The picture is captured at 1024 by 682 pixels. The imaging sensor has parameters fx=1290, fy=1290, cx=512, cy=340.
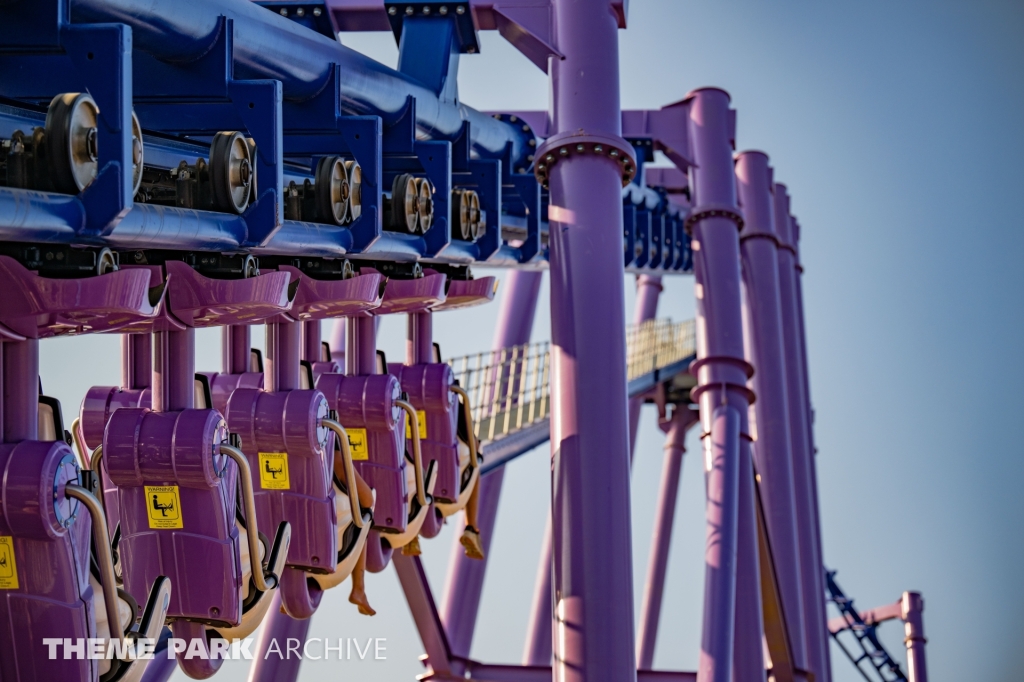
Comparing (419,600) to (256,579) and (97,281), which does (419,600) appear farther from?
(97,281)

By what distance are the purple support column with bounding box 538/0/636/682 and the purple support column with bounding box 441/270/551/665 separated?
11.1ft

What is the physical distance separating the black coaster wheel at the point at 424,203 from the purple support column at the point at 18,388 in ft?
6.88

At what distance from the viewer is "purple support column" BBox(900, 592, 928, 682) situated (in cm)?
1677

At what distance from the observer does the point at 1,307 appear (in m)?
2.90

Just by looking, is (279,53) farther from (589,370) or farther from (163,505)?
(589,370)

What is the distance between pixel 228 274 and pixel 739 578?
4.61 metres

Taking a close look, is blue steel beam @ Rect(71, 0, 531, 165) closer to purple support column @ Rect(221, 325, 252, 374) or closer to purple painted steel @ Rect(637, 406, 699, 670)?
purple support column @ Rect(221, 325, 252, 374)

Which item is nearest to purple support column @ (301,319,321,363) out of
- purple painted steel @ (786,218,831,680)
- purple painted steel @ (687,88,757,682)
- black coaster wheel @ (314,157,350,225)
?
black coaster wheel @ (314,157,350,225)

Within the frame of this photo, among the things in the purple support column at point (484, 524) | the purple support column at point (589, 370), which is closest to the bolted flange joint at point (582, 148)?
the purple support column at point (589, 370)

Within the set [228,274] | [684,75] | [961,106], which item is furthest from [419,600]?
[961,106]

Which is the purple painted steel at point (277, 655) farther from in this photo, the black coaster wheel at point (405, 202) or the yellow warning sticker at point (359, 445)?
the black coaster wheel at point (405, 202)

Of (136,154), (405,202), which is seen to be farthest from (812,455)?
(136,154)

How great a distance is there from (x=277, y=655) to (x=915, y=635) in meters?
11.8

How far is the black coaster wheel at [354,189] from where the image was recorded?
14.0 feet
